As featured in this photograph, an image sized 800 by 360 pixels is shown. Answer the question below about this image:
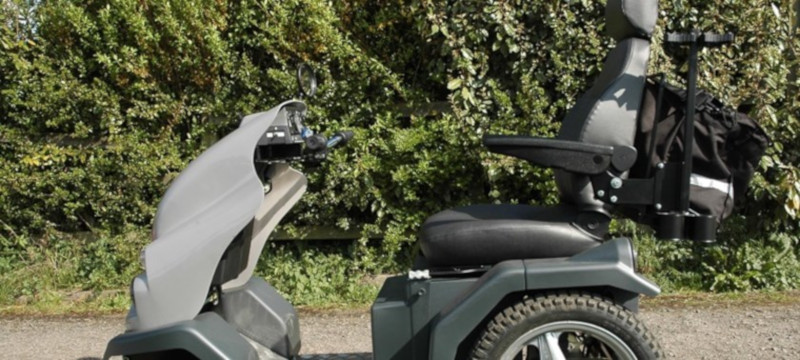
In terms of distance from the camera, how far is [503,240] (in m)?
2.98

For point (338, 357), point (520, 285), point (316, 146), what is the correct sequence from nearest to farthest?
point (520, 285), point (316, 146), point (338, 357)

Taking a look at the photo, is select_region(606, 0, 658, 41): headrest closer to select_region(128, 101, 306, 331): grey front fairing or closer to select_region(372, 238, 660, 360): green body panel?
select_region(372, 238, 660, 360): green body panel

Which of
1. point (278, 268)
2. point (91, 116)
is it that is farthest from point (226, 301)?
point (91, 116)

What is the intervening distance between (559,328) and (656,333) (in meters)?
2.13

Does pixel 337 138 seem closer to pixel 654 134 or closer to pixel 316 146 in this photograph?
pixel 316 146

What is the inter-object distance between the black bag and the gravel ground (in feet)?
5.22

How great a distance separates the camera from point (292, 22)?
19.9 feet

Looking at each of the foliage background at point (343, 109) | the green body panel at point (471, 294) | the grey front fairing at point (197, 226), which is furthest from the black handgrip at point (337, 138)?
the foliage background at point (343, 109)

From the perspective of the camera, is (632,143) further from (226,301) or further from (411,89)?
(411,89)

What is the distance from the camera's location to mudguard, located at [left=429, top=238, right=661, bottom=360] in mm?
2807

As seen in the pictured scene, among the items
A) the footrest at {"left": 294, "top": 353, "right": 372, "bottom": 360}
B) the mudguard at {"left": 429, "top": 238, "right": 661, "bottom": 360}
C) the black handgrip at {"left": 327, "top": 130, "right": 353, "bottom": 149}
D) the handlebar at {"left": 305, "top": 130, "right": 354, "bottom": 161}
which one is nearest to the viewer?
the mudguard at {"left": 429, "top": 238, "right": 661, "bottom": 360}

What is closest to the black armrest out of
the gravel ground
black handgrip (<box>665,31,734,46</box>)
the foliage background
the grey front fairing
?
black handgrip (<box>665,31,734,46</box>)

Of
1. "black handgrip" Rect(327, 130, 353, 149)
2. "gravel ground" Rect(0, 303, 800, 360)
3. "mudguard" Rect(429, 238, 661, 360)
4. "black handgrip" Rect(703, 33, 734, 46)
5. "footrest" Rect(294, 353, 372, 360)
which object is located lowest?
"gravel ground" Rect(0, 303, 800, 360)

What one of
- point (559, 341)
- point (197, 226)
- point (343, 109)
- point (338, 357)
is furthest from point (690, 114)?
point (343, 109)
